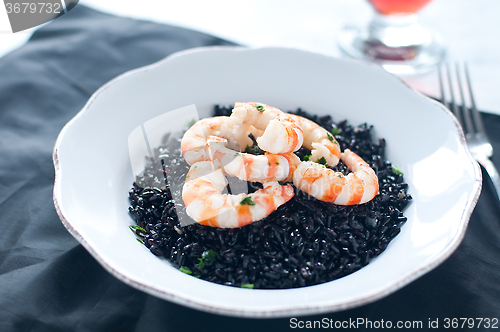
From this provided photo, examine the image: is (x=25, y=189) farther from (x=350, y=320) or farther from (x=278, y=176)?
(x=350, y=320)

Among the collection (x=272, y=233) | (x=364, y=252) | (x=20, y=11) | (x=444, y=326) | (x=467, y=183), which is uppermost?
(x=20, y=11)

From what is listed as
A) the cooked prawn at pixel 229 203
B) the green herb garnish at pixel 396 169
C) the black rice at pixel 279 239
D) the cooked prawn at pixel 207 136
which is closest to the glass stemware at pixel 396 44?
the green herb garnish at pixel 396 169

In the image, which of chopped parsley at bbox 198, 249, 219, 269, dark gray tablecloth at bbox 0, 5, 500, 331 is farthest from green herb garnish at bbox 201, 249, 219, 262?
dark gray tablecloth at bbox 0, 5, 500, 331

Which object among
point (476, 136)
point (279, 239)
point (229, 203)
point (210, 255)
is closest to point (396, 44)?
point (476, 136)

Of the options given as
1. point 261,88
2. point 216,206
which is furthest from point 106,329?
point 261,88

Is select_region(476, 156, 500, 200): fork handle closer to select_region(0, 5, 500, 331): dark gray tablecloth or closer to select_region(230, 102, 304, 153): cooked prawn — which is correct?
select_region(0, 5, 500, 331): dark gray tablecloth

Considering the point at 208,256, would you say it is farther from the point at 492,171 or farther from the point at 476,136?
the point at 476,136
